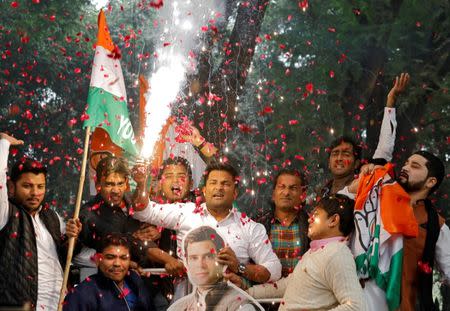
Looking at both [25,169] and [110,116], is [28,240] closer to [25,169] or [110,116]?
[25,169]

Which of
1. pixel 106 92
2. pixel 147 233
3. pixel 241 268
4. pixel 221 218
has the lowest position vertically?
pixel 241 268

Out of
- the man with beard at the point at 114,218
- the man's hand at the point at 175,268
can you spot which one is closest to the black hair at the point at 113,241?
the man with beard at the point at 114,218

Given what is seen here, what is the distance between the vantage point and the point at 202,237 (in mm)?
6516

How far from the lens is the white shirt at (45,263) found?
6570mm

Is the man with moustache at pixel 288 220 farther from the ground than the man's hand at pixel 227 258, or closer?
farther from the ground

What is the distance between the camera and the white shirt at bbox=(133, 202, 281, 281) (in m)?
6.85

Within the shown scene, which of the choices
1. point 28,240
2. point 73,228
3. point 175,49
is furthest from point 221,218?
point 175,49

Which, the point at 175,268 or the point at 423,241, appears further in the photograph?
the point at 175,268

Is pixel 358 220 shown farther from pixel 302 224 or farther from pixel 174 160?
pixel 174 160

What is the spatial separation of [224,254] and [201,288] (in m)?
0.32

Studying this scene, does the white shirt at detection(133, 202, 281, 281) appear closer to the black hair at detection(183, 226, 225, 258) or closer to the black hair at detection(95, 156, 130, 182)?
the black hair at detection(183, 226, 225, 258)

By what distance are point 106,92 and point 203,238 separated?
1.93m

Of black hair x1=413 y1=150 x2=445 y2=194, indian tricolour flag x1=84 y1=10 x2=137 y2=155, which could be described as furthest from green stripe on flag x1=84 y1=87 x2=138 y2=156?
black hair x1=413 y1=150 x2=445 y2=194

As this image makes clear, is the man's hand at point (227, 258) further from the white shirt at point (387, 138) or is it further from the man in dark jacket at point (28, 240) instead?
the white shirt at point (387, 138)
